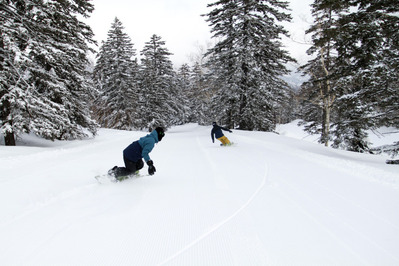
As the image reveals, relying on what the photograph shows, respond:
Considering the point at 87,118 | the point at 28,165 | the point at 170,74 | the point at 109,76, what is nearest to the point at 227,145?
the point at 28,165

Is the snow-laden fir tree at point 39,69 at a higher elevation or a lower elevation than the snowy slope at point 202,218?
higher

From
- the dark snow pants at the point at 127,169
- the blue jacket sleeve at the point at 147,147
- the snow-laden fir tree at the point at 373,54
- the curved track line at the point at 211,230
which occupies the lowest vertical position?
the curved track line at the point at 211,230

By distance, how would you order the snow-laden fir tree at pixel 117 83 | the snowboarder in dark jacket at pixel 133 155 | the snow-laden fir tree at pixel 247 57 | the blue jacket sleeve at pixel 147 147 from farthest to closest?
the snow-laden fir tree at pixel 117 83 < the snow-laden fir tree at pixel 247 57 < the snowboarder in dark jacket at pixel 133 155 < the blue jacket sleeve at pixel 147 147

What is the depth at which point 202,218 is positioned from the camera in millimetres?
3285

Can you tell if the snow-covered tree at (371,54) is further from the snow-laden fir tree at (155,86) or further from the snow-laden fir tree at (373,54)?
the snow-laden fir tree at (155,86)

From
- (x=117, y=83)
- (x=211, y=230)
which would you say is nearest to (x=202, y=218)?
(x=211, y=230)

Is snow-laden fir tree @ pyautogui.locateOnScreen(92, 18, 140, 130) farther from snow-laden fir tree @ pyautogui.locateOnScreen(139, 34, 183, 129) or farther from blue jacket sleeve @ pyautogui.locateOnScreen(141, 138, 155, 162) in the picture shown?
blue jacket sleeve @ pyautogui.locateOnScreen(141, 138, 155, 162)

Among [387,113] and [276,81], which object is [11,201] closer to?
[387,113]

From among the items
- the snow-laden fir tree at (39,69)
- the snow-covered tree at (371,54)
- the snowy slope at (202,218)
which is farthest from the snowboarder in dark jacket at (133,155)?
the snow-covered tree at (371,54)

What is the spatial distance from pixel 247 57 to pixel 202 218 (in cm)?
1562

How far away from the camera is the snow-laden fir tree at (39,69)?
9156mm

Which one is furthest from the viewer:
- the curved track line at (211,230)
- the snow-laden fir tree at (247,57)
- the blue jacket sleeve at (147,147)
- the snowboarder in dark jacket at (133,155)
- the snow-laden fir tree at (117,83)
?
the snow-laden fir tree at (117,83)

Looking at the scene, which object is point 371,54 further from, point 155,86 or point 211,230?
point 155,86

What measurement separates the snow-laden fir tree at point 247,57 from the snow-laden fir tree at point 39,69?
36.3 ft
